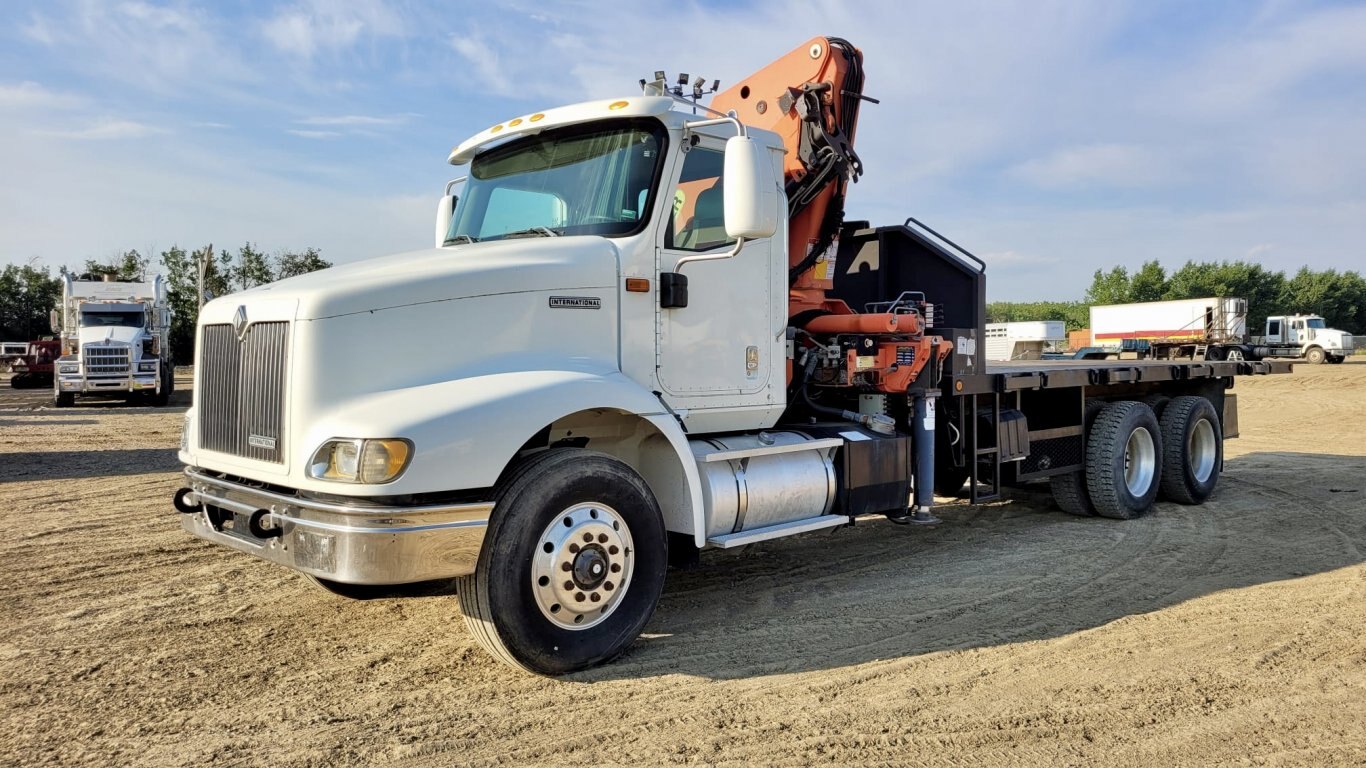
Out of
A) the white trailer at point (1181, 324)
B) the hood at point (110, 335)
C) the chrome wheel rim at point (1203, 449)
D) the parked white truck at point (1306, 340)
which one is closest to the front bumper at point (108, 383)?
the hood at point (110, 335)

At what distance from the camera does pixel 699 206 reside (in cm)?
538

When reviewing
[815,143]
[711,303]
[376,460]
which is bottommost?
[376,460]

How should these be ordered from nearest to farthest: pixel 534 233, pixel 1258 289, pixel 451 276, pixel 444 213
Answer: pixel 451 276 → pixel 534 233 → pixel 444 213 → pixel 1258 289

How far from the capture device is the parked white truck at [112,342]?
895 inches

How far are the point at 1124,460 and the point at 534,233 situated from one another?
20.3 feet

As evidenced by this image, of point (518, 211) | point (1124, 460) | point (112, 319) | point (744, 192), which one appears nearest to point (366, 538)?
point (518, 211)

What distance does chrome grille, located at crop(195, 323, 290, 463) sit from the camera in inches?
167

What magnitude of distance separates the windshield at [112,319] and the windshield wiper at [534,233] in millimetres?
22892

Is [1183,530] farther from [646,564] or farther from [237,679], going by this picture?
[237,679]

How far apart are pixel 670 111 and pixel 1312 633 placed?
179 inches

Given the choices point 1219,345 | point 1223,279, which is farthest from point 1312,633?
point 1223,279

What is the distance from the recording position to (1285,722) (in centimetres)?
382

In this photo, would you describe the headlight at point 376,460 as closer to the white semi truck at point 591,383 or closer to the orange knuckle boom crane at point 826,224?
the white semi truck at point 591,383

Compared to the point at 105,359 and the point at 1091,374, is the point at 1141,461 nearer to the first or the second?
the point at 1091,374
